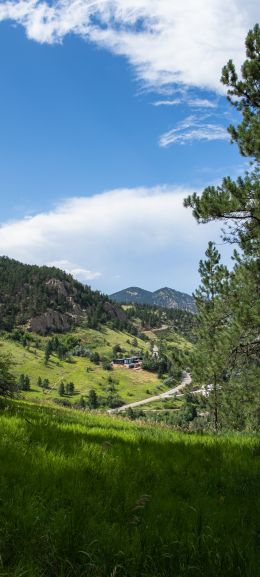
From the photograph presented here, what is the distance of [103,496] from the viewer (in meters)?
4.23

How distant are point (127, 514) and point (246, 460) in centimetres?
319

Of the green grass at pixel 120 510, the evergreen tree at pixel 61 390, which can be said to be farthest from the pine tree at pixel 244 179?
the evergreen tree at pixel 61 390

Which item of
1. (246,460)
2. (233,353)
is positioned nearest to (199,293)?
(233,353)

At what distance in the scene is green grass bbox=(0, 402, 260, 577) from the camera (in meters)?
3.06

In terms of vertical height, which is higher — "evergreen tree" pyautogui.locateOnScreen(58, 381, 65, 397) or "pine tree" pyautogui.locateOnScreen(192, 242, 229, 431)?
"pine tree" pyautogui.locateOnScreen(192, 242, 229, 431)

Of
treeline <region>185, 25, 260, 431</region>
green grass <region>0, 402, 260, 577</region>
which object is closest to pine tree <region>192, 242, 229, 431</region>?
treeline <region>185, 25, 260, 431</region>

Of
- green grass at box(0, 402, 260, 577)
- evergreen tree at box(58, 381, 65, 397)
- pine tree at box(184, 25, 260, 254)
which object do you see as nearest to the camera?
green grass at box(0, 402, 260, 577)

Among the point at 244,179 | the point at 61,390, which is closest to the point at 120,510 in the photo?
the point at 244,179

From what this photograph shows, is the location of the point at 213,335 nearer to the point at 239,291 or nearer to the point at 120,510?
the point at 239,291

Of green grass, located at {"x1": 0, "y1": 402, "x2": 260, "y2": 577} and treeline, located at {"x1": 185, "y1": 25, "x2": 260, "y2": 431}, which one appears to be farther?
treeline, located at {"x1": 185, "y1": 25, "x2": 260, "y2": 431}

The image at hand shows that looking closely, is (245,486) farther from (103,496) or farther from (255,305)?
(255,305)

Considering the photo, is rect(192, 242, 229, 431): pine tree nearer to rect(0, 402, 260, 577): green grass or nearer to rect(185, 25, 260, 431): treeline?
rect(185, 25, 260, 431): treeline

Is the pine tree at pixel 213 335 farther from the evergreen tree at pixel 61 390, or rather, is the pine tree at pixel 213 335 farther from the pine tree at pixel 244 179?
the evergreen tree at pixel 61 390

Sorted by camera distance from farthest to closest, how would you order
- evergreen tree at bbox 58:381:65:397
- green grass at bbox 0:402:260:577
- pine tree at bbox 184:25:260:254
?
evergreen tree at bbox 58:381:65:397 < pine tree at bbox 184:25:260:254 < green grass at bbox 0:402:260:577
